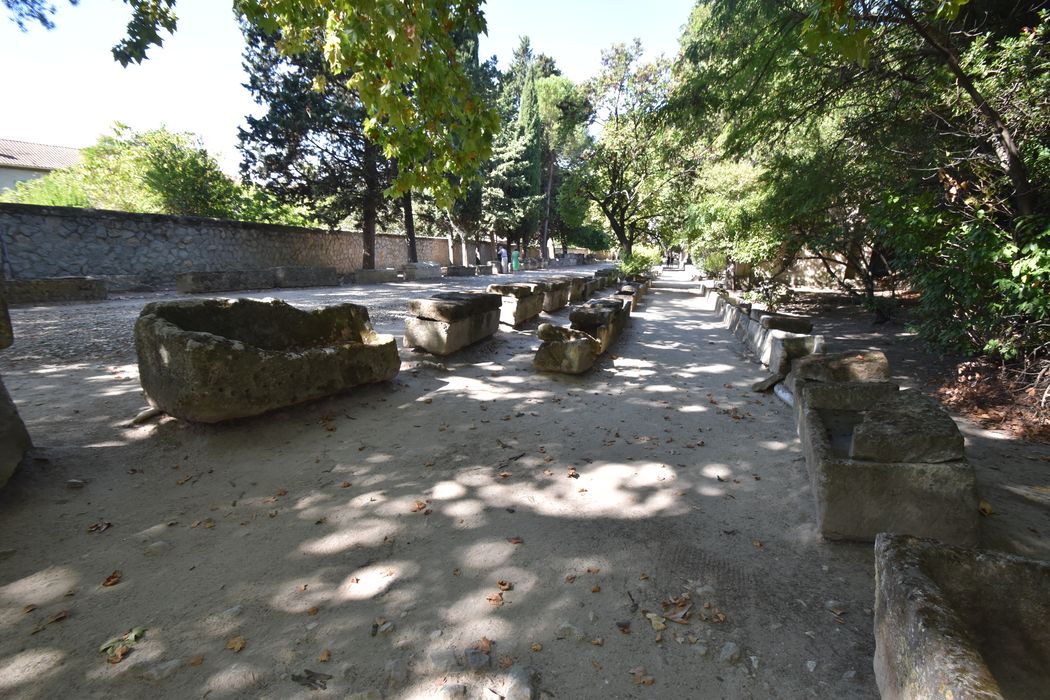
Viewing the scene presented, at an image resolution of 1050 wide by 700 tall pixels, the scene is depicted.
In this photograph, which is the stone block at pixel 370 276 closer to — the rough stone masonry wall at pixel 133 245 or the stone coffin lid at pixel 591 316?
the rough stone masonry wall at pixel 133 245

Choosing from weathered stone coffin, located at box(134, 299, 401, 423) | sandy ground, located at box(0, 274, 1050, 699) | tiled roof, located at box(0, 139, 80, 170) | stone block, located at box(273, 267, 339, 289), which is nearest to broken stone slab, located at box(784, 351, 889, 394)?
sandy ground, located at box(0, 274, 1050, 699)

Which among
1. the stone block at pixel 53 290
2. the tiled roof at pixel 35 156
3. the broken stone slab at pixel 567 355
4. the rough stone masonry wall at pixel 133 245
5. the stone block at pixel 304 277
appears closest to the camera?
the broken stone slab at pixel 567 355

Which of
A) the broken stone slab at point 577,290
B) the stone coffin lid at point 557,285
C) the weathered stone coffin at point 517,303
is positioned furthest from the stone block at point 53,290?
the broken stone slab at point 577,290

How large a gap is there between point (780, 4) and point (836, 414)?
4806 mm

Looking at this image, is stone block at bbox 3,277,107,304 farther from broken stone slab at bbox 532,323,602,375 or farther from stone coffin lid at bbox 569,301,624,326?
stone coffin lid at bbox 569,301,624,326

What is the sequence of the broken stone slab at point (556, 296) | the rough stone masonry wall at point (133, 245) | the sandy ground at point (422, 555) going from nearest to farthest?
the sandy ground at point (422, 555) < the rough stone masonry wall at point (133, 245) < the broken stone slab at point (556, 296)

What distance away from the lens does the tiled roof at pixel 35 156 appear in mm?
29141

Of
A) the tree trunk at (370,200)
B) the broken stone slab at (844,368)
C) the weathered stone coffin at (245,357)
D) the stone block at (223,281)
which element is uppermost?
the tree trunk at (370,200)

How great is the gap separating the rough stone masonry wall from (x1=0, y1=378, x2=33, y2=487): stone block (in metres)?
10.6

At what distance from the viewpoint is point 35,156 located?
31203mm

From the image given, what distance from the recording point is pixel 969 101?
184 inches

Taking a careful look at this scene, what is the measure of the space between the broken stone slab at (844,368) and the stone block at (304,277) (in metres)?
14.0

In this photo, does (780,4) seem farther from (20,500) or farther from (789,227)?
(20,500)

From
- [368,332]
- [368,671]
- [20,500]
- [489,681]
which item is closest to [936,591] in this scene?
[489,681]
